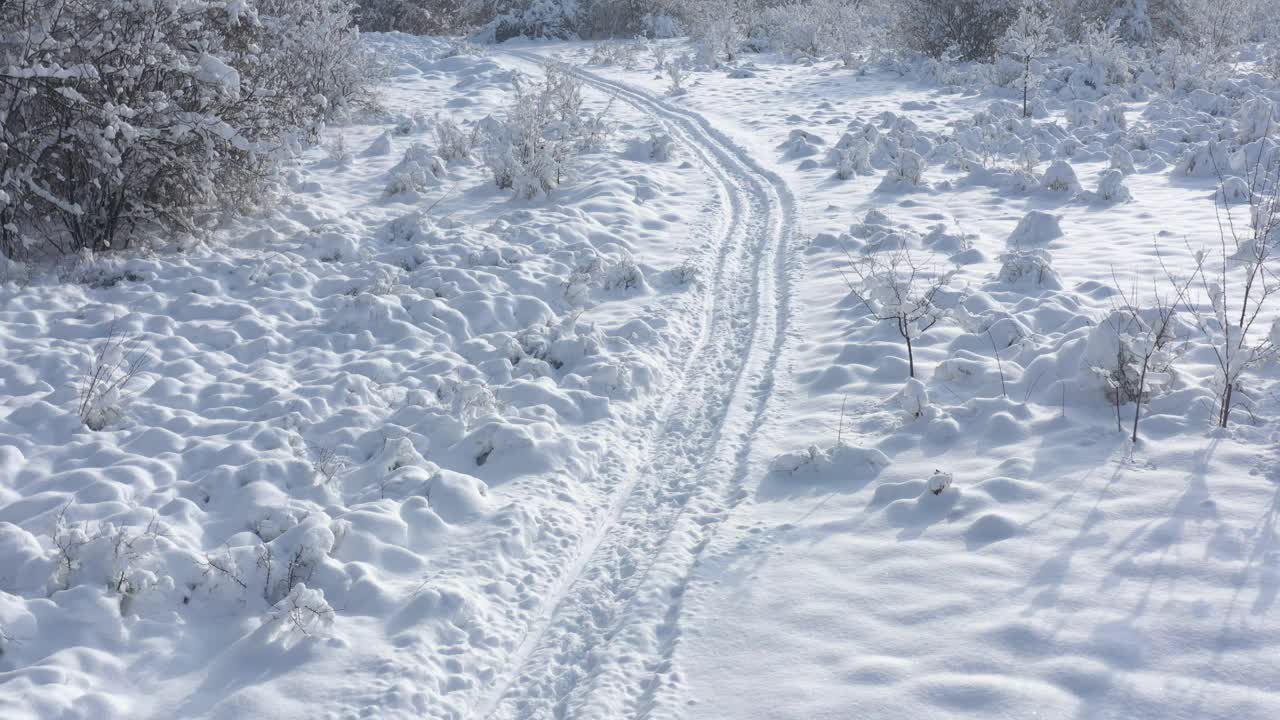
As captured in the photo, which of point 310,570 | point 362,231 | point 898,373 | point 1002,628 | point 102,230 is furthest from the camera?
point 362,231

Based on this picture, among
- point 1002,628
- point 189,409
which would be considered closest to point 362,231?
point 189,409

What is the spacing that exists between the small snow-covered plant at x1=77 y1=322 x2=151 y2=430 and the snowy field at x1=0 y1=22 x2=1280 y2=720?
0.03m

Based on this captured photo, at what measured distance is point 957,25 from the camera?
64.7 ft

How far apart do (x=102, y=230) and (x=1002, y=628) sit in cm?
740

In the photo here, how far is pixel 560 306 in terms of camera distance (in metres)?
7.52

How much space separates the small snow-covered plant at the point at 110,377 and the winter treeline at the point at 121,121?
117 centimetres

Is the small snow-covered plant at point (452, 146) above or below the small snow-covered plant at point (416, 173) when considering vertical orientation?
above

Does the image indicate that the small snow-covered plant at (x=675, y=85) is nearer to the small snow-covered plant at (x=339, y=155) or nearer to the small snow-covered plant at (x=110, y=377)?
the small snow-covered plant at (x=339, y=155)

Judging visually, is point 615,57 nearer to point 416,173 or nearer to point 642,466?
point 416,173

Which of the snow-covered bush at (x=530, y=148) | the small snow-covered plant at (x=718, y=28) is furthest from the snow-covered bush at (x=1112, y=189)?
the small snow-covered plant at (x=718, y=28)

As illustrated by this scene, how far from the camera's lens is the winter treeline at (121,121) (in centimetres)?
638

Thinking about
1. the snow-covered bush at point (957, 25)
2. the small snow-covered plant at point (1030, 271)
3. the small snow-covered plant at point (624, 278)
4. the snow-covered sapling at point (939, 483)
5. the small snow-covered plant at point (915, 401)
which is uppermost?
the snow-covered bush at point (957, 25)

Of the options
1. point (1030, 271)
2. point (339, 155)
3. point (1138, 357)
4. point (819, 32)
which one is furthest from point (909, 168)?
point (819, 32)

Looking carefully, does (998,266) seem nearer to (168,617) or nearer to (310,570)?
(310,570)
